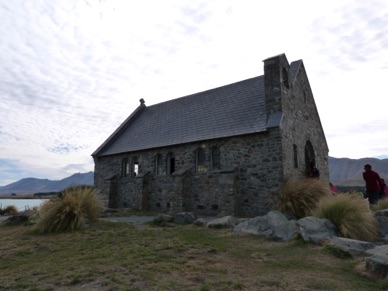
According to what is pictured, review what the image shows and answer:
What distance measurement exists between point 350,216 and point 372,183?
521cm

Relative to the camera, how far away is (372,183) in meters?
12.7

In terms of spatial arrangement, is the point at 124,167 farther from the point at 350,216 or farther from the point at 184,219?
the point at 350,216

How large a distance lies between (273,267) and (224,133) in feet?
35.2

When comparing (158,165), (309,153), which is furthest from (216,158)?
(309,153)

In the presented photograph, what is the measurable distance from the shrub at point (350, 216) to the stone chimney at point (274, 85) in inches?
252

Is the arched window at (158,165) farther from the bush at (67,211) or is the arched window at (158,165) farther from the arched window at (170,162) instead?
the bush at (67,211)

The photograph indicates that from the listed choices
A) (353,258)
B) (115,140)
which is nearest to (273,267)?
(353,258)

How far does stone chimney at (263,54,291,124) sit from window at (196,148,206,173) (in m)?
4.75

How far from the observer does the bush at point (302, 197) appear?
1145 cm

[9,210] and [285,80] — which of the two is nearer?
[285,80]

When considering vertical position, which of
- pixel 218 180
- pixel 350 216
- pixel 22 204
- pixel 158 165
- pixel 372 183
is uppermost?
pixel 158 165

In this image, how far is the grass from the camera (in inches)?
197

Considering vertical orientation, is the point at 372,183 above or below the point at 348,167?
below

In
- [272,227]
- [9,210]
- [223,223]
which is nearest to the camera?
[272,227]
